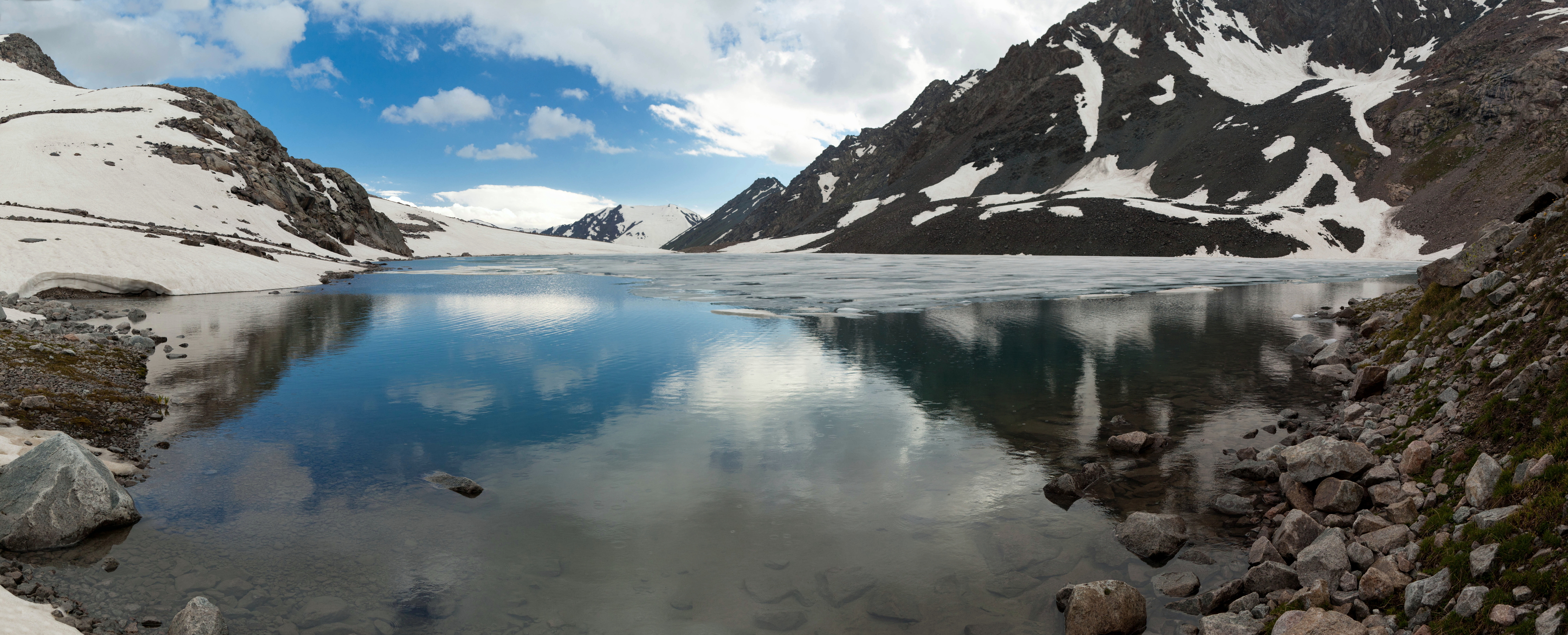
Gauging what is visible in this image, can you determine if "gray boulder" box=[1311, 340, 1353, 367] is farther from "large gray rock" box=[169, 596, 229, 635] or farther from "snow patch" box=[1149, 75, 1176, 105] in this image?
"snow patch" box=[1149, 75, 1176, 105]

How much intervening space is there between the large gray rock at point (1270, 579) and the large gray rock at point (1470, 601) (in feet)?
5.97

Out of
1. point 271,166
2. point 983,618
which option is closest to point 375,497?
point 983,618

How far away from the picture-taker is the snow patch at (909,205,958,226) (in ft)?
512

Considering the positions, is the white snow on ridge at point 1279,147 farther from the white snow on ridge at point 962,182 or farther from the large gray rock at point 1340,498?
the large gray rock at point 1340,498

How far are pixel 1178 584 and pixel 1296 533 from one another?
185 centimetres

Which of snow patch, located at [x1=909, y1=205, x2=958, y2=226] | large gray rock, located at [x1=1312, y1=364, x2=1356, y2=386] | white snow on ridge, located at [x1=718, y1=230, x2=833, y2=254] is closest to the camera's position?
large gray rock, located at [x1=1312, y1=364, x2=1356, y2=386]

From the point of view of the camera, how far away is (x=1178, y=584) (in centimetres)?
881

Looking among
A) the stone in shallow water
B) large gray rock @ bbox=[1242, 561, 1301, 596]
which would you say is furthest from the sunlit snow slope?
large gray rock @ bbox=[1242, 561, 1301, 596]

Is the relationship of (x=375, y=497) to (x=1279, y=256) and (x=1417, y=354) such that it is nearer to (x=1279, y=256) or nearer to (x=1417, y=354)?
(x=1417, y=354)

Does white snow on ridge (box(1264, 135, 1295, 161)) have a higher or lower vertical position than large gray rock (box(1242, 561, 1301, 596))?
higher

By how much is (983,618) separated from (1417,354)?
12.2 metres

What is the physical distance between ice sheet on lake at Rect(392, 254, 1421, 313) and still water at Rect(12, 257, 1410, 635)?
749 inches

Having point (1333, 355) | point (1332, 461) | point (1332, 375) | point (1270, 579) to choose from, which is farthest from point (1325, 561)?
point (1333, 355)

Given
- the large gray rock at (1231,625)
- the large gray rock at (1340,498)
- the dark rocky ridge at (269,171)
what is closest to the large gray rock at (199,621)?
the large gray rock at (1231,625)
